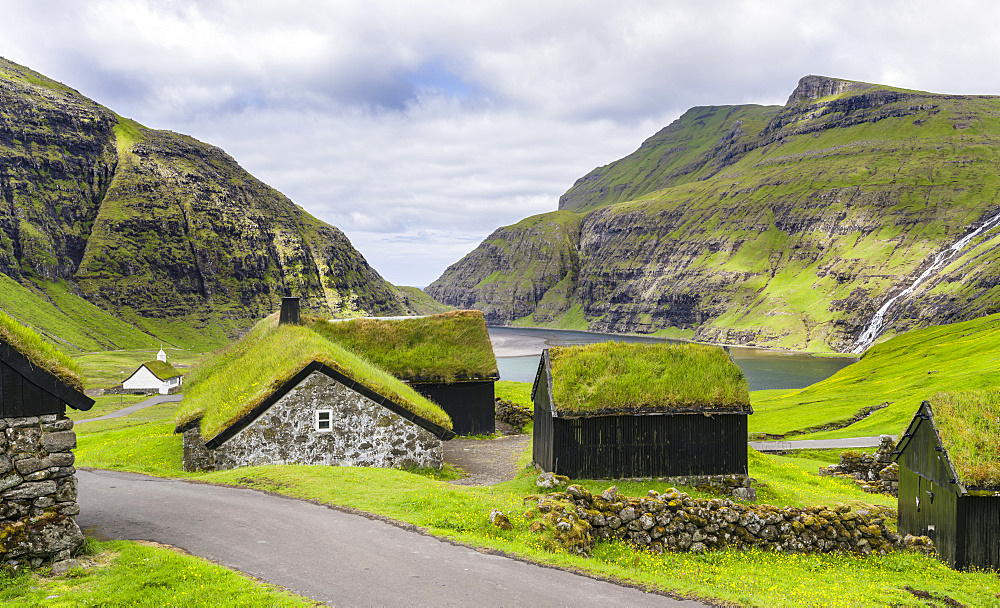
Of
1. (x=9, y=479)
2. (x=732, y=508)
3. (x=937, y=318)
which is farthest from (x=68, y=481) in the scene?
(x=937, y=318)

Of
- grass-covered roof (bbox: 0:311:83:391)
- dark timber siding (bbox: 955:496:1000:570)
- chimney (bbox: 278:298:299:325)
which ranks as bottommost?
dark timber siding (bbox: 955:496:1000:570)

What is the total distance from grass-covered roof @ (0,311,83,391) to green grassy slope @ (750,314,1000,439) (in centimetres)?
4731

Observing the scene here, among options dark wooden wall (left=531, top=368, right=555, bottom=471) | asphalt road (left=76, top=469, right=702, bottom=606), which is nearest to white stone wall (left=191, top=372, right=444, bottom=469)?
dark wooden wall (left=531, top=368, right=555, bottom=471)

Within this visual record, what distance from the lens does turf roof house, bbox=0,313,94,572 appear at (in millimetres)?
10898

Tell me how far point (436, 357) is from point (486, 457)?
375 inches

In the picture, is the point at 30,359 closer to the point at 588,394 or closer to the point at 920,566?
the point at 588,394

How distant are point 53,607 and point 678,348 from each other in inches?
914

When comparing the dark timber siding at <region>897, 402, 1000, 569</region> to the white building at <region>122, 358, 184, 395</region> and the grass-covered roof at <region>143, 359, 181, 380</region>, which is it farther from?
the grass-covered roof at <region>143, 359, 181, 380</region>

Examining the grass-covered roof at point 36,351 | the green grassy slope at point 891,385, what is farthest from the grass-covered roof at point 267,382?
the green grassy slope at point 891,385

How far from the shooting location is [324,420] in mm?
25031

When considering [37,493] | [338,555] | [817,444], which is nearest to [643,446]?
[338,555]

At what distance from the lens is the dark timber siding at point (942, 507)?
58.8 feet

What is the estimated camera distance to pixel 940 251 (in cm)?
19575

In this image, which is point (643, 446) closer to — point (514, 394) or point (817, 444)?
point (817, 444)
